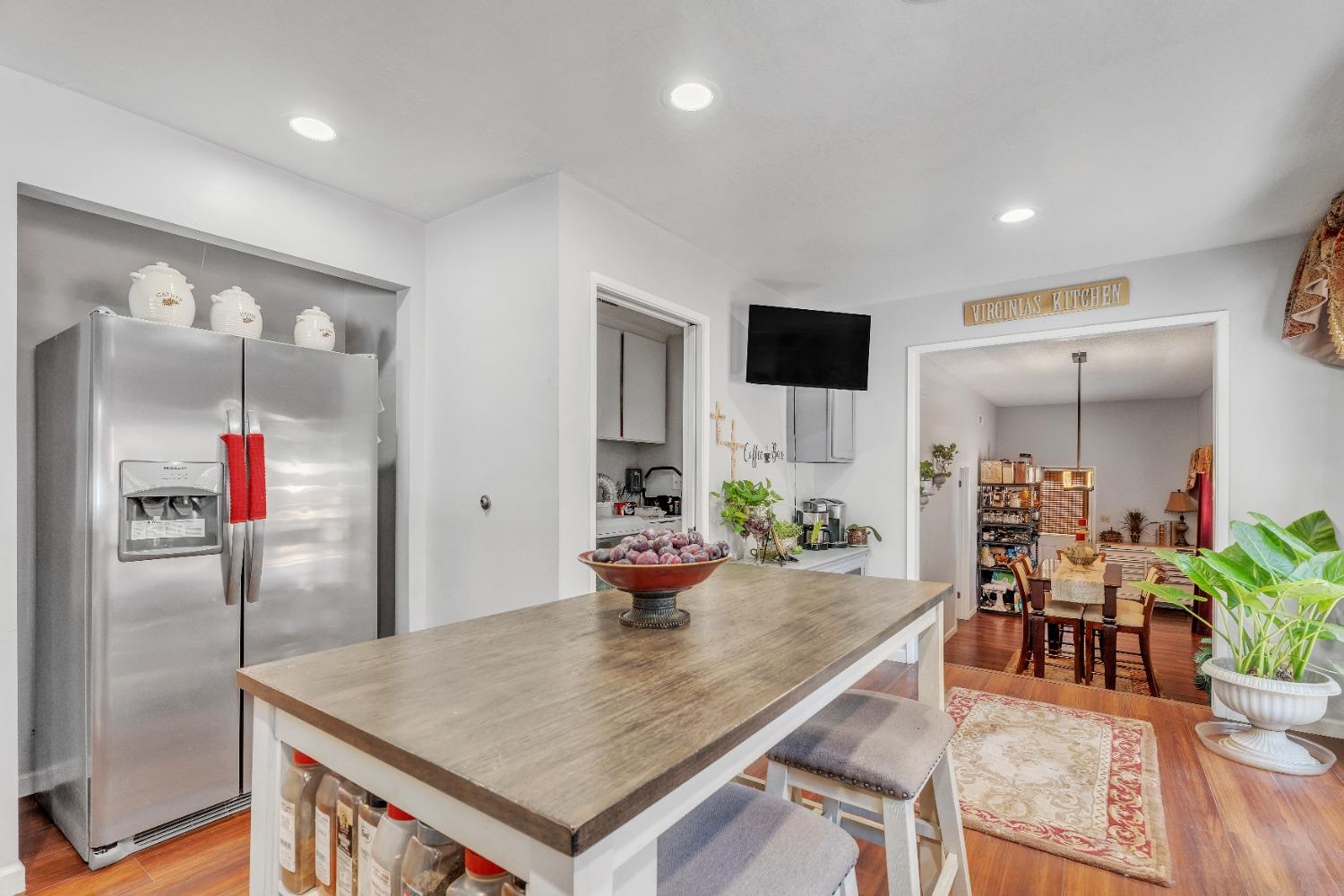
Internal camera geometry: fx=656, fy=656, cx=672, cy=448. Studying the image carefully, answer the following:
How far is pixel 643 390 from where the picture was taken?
5.10m

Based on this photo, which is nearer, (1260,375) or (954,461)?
(1260,375)

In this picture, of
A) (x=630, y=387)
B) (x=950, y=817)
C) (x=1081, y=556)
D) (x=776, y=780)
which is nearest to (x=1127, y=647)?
(x=1081, y=556)

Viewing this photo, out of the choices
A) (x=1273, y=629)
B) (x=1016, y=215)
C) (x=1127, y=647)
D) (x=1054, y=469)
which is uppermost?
(x=1016, y=215)

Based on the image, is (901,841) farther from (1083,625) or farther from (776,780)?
(1083,625)

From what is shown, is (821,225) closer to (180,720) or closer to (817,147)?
(817,147)

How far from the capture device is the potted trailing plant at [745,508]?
12.3 ft

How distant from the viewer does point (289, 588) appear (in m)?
2.52

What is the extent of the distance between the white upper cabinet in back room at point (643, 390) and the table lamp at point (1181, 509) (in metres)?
7.07

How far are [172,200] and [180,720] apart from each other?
1.82 m

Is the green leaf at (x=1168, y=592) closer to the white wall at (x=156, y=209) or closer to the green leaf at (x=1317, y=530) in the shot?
the green leaf at (x=1317, y=530)

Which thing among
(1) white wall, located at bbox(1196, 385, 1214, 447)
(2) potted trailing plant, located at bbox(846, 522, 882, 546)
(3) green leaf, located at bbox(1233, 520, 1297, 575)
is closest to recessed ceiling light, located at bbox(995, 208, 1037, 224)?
(3) green leaf, located at bbox(1233, 520, 1297, 575)

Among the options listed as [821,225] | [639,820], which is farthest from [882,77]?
[639,820]

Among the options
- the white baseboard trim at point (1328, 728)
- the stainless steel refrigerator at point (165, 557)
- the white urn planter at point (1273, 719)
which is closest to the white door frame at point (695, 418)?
the stainless steel refrigerator at point (165, 557)

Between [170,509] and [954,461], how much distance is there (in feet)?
22.7
